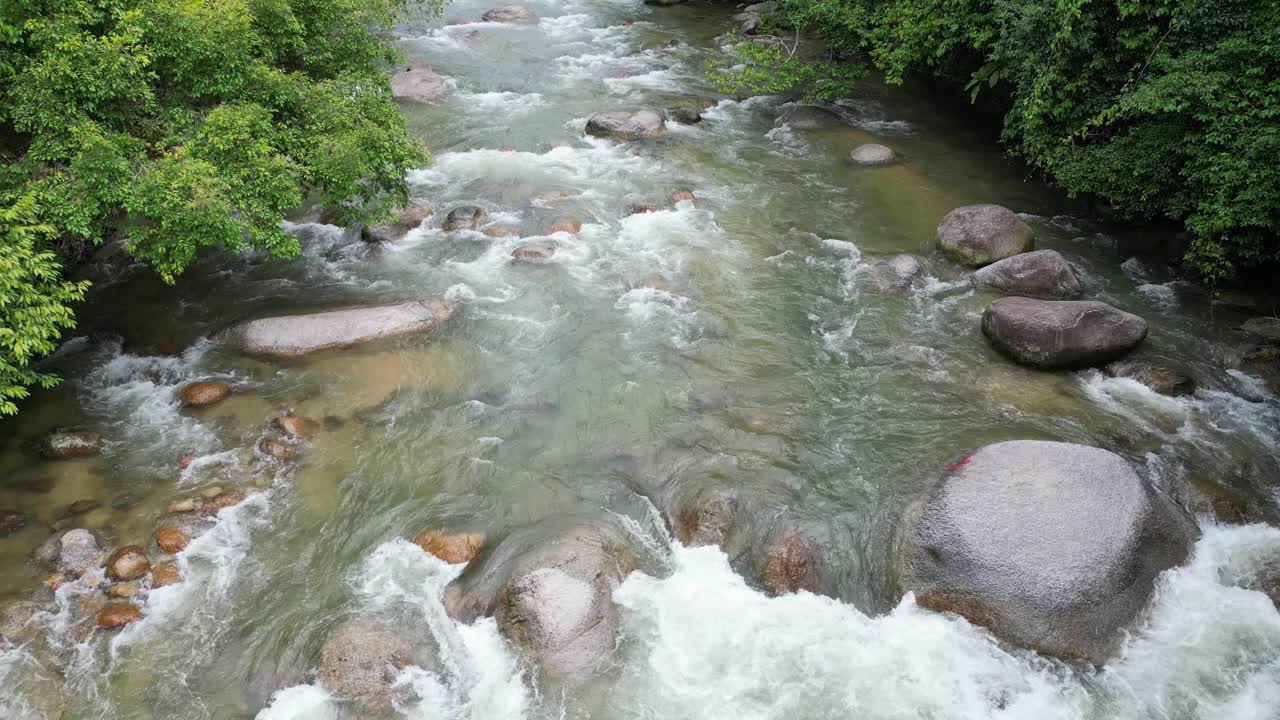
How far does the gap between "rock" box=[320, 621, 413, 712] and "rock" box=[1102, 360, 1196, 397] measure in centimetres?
1231

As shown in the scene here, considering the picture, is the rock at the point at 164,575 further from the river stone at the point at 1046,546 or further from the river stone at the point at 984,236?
the river stone at the point at 984,236

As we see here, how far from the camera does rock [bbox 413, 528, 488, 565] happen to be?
10.2 meters

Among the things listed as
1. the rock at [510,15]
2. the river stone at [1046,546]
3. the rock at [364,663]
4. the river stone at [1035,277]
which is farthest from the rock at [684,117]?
the rock at [364,663]

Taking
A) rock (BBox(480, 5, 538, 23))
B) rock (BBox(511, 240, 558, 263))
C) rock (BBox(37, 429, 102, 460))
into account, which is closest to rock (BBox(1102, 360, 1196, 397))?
rock (BBox(511, 240, 558, 263))

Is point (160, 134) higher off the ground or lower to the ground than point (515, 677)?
higher

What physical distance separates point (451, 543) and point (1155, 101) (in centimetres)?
1448

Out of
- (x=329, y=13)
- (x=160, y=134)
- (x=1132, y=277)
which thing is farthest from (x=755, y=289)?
(x=160, y=134)

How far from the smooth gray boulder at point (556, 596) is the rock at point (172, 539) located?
380 cm

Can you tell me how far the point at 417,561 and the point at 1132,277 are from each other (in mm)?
15563

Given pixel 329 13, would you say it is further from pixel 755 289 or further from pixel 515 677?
pixel 515 677

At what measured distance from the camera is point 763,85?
23.9 m

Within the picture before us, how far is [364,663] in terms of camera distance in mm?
8719

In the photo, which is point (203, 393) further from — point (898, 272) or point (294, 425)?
point (898, 272)

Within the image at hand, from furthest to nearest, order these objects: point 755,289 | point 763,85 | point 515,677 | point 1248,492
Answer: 1. point 763,85
2. point 755,289
3. point 1248,492
4. point 515,677
